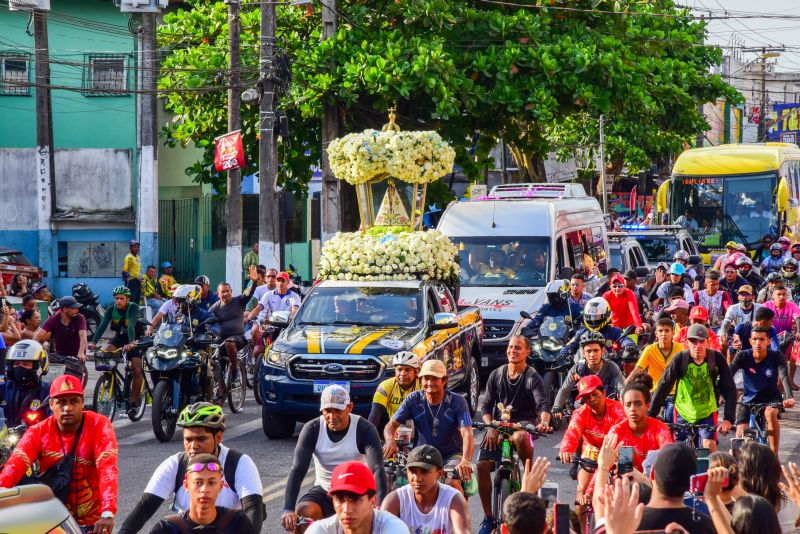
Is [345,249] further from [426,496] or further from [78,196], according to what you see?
[78,196]

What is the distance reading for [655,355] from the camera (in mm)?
12617

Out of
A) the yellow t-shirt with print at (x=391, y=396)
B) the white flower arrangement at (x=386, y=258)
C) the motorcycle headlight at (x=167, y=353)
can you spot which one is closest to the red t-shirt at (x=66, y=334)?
the motorcycle headlight at (x=167, y=353)

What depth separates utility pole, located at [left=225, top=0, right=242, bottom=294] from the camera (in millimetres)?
22922

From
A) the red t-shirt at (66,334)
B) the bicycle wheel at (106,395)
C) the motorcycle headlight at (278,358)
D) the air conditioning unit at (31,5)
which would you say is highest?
the air conditioning unit at (31,5)

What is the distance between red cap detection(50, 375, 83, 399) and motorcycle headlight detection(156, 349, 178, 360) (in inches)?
278

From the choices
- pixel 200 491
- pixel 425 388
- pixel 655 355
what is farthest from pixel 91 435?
pixel 655 355

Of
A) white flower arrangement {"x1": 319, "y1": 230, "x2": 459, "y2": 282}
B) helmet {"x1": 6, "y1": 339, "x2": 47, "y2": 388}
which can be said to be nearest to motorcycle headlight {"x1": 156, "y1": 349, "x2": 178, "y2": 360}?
white flower arrangement {"x1": 319, "y1": 230, "x2": 459, "y2": 282}

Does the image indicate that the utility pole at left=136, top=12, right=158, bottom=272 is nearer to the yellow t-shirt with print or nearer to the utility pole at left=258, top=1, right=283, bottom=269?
the utility pole at left=258, top=1, right=283, bottom=269

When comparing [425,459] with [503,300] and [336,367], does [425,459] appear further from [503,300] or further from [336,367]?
[503,300]

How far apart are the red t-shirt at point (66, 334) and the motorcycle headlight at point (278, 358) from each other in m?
2.31

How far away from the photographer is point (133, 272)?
27.8 m

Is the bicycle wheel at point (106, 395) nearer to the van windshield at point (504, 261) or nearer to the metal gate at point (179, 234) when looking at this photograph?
the van windshield at point (504, 261)

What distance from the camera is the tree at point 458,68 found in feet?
78.3

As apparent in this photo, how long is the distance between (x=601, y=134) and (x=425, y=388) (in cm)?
3375
